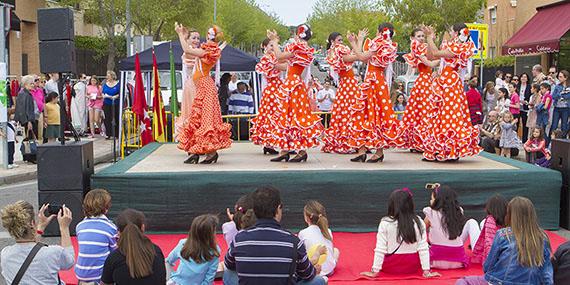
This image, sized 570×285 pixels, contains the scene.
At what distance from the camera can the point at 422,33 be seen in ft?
36.0

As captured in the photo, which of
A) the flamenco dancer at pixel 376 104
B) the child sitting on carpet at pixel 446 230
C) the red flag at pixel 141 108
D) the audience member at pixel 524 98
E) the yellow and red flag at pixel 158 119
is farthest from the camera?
the audience member at pixel 524 98

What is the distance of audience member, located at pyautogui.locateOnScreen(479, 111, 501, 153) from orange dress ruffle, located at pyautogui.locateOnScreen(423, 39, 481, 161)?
5.55m

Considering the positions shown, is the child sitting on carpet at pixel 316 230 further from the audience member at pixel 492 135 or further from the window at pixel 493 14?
the window at pixel 493 14

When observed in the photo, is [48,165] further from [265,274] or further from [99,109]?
[99,109]

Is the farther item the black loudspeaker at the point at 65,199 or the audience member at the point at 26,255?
the black loudspeaker at the point at 65,199

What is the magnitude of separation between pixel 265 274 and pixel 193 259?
1.12m

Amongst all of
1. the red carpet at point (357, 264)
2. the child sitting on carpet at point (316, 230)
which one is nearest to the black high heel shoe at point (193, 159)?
the red carpet at point (357, 264)

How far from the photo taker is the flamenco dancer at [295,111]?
33.3 ft

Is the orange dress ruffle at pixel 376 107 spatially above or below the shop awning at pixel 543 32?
below

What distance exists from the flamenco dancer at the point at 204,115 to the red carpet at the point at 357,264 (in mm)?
1348

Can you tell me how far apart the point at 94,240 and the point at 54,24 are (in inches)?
166

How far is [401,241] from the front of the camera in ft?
23.4

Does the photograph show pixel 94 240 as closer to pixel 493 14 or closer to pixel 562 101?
pixel 562 101

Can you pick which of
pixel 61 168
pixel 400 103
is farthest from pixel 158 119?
pixel 400 103
